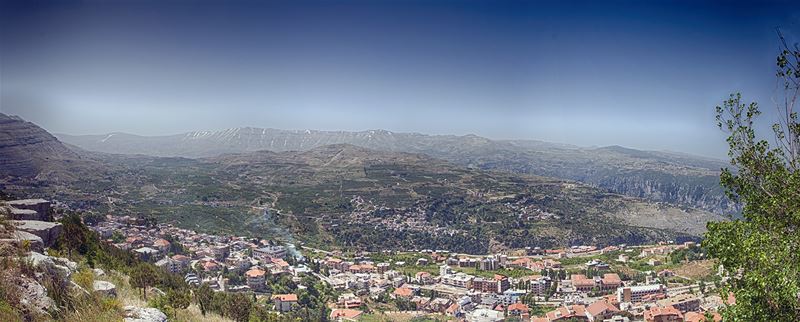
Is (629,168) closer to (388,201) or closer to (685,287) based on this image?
(388,201)

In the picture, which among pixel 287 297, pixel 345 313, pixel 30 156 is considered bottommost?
pixel 345 313

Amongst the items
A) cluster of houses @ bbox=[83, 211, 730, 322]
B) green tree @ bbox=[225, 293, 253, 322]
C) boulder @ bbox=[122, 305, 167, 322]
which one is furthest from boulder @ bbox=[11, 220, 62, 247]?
cluster of houses @ bbox=[83, 211, 730, 322]

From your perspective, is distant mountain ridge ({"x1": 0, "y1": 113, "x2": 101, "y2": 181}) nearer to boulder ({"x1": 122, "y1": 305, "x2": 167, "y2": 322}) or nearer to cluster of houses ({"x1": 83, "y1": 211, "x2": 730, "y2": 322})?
→ cluster of houses ({"x1": 83, "y1": 211, "x2": 730, "y2": 322})

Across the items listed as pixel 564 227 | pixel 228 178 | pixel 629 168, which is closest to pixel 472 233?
pixel 564 227

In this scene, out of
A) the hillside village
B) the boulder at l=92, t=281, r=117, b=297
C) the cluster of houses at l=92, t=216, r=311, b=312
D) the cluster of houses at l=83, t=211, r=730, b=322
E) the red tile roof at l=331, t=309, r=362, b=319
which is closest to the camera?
the boulder at l=92, t=281, r=117, b=297

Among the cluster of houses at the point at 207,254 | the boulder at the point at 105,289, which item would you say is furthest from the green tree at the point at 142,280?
→ the cluster of houses at the point at 207,254

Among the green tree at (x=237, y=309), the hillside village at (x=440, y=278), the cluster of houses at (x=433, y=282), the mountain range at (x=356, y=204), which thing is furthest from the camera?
the mountain range at (x=356, y=204)

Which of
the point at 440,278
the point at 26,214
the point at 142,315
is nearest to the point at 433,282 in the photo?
the point at 440,278

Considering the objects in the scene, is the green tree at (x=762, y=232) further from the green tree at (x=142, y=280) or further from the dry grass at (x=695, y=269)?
the dry grass at (x=695, y=269)

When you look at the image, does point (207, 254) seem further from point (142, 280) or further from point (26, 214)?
point (142, 280)
